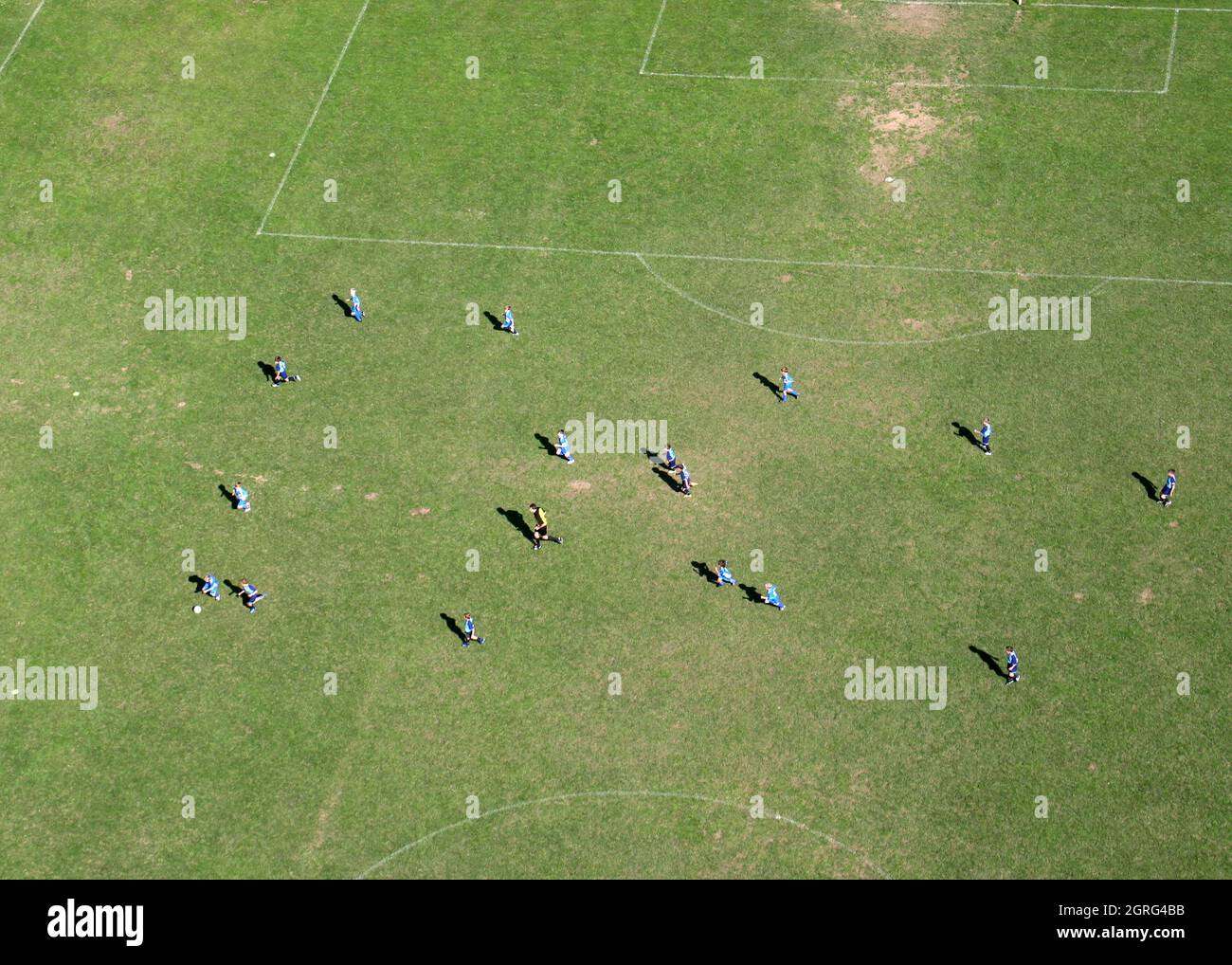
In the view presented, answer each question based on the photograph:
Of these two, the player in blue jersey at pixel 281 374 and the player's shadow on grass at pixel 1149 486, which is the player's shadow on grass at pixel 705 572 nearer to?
the player's shadow on grass at pixel 1149 486

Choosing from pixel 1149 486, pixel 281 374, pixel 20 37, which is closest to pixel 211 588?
pixel 281 374

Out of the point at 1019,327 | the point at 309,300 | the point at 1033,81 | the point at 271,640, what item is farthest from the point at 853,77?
the point at 271,640

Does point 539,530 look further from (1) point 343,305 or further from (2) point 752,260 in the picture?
(2) point 752,260

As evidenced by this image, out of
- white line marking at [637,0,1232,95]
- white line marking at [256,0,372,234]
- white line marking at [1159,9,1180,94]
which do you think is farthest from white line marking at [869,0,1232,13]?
white line marking at [256,0,372,234]

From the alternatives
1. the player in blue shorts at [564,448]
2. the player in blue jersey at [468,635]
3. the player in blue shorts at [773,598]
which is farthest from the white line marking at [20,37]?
the player in blue shorts at [773,598]

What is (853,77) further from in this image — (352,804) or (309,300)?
(352,804)
